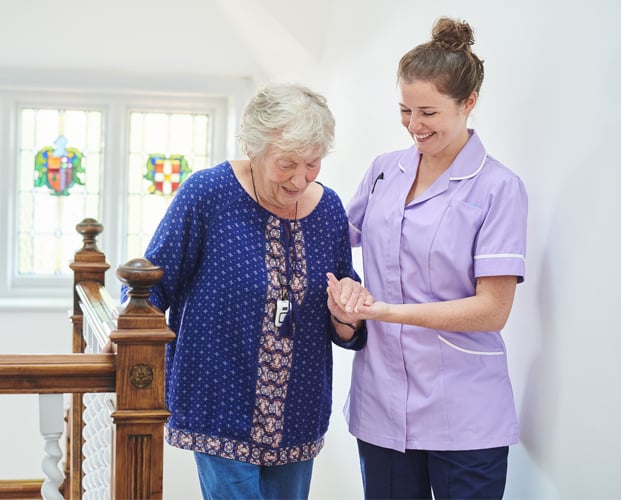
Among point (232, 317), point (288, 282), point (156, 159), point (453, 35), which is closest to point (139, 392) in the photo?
point (232, 317)

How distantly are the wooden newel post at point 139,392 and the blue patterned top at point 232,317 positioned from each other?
32 cm

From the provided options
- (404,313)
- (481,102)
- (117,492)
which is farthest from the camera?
(481,102)

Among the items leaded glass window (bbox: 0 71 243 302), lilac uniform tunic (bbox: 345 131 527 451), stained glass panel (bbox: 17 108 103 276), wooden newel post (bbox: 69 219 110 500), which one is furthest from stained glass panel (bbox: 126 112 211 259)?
lilac uniform tunic (bbox: 345 131 527 451)

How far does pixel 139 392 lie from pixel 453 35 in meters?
1.04

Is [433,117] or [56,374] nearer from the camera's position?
[56,374]

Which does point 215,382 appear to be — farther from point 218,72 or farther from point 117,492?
point 218,72

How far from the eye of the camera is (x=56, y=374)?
5.71 feet

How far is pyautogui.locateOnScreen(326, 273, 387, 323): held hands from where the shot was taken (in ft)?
6.70

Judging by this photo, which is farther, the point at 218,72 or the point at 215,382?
the point at 218,72

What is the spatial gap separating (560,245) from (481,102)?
0.67 meters

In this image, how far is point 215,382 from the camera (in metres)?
2.11

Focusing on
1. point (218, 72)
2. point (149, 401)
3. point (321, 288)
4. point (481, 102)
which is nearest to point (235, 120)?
point (218, 72)

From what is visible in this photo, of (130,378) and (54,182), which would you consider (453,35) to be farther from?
(54,182)

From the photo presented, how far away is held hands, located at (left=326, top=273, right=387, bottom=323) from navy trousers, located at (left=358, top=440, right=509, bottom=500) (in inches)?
14.5
